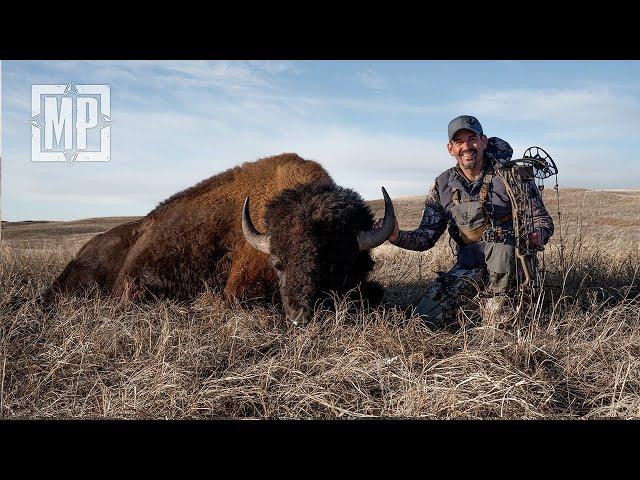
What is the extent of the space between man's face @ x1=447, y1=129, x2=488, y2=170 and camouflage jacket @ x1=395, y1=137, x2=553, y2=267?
170mm

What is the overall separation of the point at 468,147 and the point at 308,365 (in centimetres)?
334

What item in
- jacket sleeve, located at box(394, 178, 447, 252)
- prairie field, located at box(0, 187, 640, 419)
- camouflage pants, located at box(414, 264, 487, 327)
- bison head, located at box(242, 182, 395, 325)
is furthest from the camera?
jacket sleeve, located at box(394, 178, 447, 252)

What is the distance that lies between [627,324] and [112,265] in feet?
21.2

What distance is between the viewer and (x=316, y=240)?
215 inches

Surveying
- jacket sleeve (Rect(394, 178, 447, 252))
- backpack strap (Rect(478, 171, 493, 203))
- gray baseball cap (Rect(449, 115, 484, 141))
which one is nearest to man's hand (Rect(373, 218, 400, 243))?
jacket sleeve (Rect(394, 178, 447, 252))

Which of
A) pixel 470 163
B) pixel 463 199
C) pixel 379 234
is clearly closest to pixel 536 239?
pixel 463 199

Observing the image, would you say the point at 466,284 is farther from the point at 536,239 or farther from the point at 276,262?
the point at 276,262

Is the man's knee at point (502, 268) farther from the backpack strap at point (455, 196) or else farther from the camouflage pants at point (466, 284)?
the backpack strap at point (455, 196)

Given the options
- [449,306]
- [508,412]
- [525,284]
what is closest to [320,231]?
[449,306]

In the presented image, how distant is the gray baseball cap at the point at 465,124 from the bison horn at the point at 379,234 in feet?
4.03

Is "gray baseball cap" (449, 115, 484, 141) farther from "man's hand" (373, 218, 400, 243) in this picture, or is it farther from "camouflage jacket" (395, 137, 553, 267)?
"man's hand" (373, 218, 400, 243)

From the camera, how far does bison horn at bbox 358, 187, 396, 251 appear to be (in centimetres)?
583
